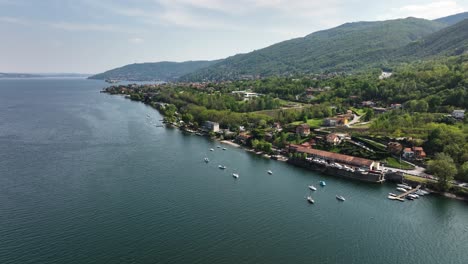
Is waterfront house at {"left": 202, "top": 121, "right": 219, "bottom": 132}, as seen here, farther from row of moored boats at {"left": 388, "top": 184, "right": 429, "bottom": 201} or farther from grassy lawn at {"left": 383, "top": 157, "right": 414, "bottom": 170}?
row of moored boats at {"left": 388, "top": 184, "right": 429, "bottom": 201}

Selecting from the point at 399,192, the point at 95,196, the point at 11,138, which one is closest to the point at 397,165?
the point at 399,192

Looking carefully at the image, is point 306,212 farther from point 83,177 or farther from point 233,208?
point 83,177

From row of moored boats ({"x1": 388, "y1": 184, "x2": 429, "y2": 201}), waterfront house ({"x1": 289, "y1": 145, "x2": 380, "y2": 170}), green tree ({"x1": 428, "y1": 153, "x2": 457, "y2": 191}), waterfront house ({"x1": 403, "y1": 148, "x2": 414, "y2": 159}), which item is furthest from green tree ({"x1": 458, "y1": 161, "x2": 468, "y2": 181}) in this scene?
waterfront house ({"x1": 289, "y1": 145, "x2": 380, "y2": 170})

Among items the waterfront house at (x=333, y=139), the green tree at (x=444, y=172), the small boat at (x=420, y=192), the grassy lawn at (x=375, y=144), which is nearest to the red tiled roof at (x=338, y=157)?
the waterfront house at (x=333, y=139)

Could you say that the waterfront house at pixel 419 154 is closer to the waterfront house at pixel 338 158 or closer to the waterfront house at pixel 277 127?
the waterfront house at pixel 338 158

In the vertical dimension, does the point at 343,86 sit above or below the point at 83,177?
above

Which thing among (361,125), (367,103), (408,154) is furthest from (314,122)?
(408,154)
